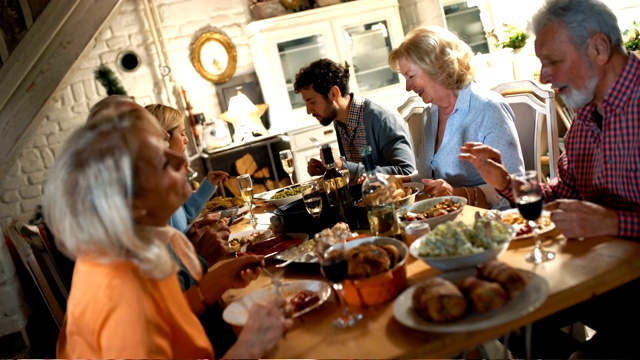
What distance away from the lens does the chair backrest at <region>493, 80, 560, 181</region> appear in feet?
7.49

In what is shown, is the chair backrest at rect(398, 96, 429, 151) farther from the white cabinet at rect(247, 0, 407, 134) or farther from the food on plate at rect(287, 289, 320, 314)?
the food on plate at rect(287, 289, 320, 314)

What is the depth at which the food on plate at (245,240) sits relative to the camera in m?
2.01

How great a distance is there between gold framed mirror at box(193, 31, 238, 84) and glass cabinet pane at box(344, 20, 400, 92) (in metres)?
1.13

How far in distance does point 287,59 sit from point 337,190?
333cm

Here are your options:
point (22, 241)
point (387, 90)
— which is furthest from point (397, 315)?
point (387, 90)

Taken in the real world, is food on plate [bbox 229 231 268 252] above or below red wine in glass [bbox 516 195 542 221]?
below

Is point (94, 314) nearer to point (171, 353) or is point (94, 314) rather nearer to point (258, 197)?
point (171, 353)


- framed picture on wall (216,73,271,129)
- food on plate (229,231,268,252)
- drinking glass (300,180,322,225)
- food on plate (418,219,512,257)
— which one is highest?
framed picture on wall (216,73,271,129)

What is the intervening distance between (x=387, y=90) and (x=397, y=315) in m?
4.23

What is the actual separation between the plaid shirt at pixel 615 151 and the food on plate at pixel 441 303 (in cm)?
49

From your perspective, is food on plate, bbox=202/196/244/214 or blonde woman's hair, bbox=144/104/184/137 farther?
food on plate, bbox=202/196/244/214

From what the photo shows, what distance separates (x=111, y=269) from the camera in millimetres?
1047

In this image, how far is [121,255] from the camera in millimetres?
1052

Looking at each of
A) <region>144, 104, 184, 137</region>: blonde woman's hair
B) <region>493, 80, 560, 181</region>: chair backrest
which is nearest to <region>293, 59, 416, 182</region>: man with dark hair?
<region>493, 80, 560, 181</region>: chair backrest
